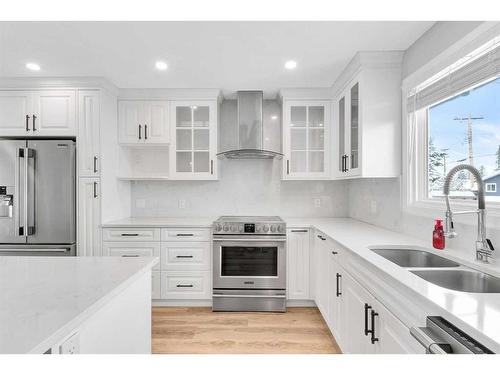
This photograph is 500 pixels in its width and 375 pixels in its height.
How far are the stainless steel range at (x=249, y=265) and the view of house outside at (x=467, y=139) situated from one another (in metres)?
1.50

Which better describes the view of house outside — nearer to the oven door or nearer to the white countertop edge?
the oven door

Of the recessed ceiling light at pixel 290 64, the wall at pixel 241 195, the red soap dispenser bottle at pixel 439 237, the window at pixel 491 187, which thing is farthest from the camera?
the wall at pixel 241 195

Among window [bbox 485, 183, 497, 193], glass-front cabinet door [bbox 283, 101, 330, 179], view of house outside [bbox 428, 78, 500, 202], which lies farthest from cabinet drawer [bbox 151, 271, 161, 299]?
window [bbox 485, 183, 497, 193]

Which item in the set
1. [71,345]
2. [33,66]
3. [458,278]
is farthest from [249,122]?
[71,345]

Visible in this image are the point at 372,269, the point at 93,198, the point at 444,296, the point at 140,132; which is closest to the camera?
the point at 444,296

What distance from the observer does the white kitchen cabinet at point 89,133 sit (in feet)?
9.67

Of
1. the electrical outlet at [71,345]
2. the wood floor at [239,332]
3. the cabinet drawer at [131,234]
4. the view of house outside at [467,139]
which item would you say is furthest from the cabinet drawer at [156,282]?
the view of house outside at [467,139]

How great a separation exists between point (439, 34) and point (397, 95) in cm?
56

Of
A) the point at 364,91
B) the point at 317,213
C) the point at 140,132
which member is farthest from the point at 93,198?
the point at 364,91

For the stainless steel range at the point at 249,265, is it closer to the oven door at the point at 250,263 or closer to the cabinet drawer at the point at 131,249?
the oven door at the point at 250,263

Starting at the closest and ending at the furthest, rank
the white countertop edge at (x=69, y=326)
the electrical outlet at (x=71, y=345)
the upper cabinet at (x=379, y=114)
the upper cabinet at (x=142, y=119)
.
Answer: the white countertop edge at (x=69, y=326) < the electrical outlet at (x=71, y=345) < the upper cabinet at (x=379, y=114) < the upper cabinet at (x=142, y=119)

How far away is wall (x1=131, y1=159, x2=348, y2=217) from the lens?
362cm

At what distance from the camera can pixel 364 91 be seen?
7.86 feet
